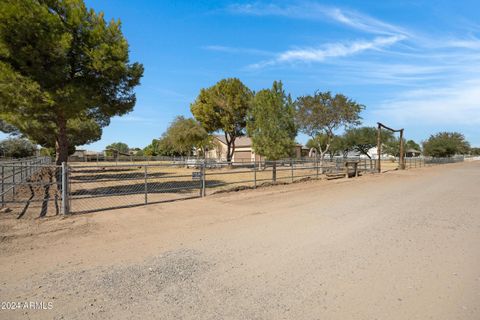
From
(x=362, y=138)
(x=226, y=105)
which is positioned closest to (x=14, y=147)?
(x=226, y=105)

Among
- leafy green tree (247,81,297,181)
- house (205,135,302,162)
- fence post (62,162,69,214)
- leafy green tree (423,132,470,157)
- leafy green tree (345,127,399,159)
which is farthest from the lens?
leafy green tree (423,132,470,157)

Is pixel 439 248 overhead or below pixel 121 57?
below

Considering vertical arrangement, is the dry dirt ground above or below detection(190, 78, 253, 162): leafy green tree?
below

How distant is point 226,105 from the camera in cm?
3647

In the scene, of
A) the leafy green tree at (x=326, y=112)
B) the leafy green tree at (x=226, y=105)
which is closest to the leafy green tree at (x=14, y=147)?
the leafy green tree at (x=226, y=105)

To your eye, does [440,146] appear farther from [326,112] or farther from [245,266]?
[245,266]

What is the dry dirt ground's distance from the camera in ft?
11.4

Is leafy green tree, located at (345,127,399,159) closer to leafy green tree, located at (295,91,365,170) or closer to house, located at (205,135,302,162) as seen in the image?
house, located at (205,135,302,162)

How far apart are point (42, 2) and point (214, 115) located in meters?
25.8

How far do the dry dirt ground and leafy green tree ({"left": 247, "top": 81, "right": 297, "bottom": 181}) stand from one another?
10.8 m

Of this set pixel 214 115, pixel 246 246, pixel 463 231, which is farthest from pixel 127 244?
pixel 214 115

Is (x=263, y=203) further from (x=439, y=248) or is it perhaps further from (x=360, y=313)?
(x=360, y=313)

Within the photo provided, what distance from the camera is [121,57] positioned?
12.9 metres

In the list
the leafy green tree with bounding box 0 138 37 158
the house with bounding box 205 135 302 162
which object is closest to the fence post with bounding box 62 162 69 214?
the house with bounding box 205 135 302 162
